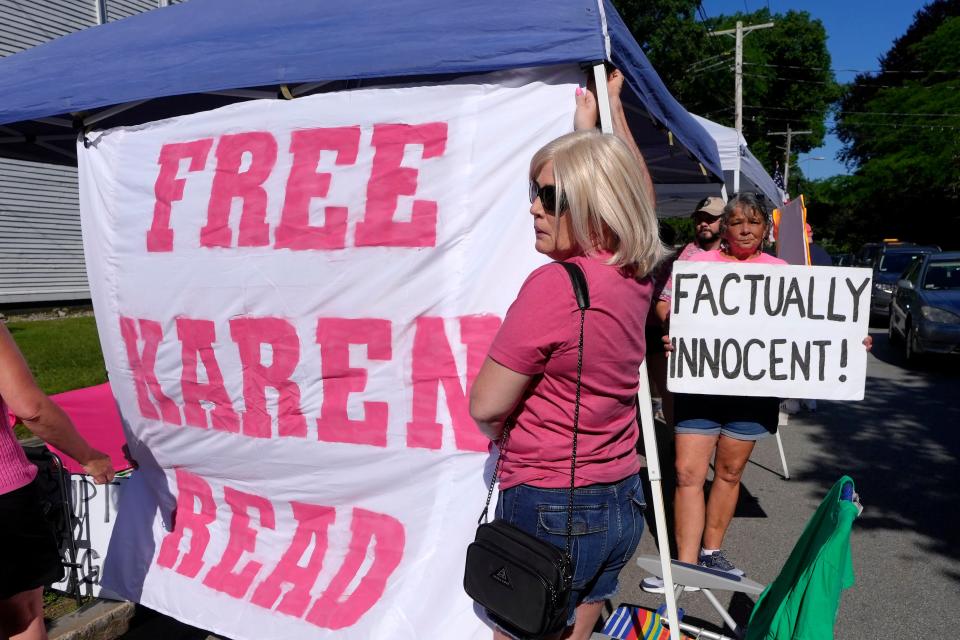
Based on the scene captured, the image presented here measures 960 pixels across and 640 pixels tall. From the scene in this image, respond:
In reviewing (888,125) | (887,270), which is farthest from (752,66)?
(887,270)

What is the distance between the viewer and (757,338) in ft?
9.78

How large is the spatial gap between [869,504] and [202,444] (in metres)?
4.35

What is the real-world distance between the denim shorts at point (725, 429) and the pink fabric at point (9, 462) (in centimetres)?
267

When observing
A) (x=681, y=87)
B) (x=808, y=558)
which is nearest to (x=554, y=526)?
(x=808, y=558)

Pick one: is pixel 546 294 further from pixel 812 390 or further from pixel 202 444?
pixel 202 444

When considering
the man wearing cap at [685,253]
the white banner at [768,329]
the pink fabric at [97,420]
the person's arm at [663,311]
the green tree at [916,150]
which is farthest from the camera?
the green tree at [916,150]

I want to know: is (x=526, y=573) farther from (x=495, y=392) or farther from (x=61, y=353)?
(x=61, y=353)

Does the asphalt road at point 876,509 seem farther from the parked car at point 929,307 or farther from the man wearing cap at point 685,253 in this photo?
the parked car at point 929,307

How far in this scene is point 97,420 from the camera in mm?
4949

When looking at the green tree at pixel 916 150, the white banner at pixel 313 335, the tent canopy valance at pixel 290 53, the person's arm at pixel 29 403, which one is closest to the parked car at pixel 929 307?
the tent canopy valance at pixel 290 53

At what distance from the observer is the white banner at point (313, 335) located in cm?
→ 267

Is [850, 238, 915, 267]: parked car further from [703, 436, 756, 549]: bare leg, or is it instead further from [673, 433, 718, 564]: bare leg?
[673, 433, 718, 564]: bare leg

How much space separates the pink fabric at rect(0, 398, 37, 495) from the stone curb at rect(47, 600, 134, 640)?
1.34 m

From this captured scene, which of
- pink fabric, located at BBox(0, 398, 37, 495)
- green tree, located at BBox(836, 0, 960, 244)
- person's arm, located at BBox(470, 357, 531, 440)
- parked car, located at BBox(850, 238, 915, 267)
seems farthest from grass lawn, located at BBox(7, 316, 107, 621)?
green tree, located at BBox(836, 0, 960, 244)
